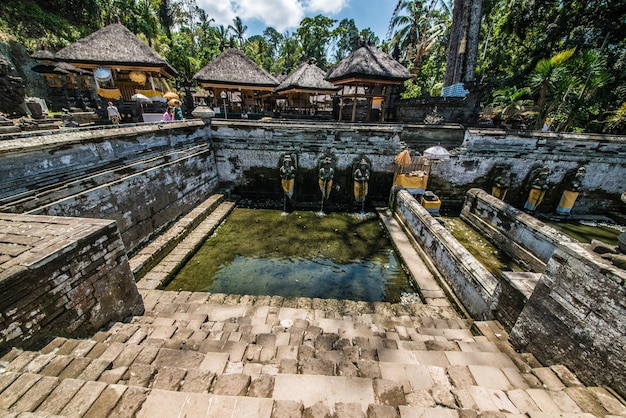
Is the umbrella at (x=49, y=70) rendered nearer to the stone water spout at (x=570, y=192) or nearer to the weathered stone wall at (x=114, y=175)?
the weathered stone wall at (x=114, y=175)

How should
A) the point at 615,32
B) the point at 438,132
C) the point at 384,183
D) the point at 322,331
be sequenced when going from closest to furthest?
1. the point at 322,331
2. the point at 384,183
3. the point at 438,132
4. the point at 615,32

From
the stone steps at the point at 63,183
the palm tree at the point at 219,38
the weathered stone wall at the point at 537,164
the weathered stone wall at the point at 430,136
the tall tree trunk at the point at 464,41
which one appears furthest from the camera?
the palm tree at the point at 219,38

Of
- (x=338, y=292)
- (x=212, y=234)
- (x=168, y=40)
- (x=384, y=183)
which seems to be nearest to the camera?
(x=338, y=292)

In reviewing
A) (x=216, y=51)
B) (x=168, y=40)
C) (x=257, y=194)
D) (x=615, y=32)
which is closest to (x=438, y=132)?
(x=257, y=194)

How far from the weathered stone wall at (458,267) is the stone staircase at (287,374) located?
59 cm

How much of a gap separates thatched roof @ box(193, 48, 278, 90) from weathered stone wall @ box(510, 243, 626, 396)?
1486 cm

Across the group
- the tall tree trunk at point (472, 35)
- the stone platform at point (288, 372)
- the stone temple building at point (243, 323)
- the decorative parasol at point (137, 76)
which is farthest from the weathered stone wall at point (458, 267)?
the decorative parasol at point (137, 76)

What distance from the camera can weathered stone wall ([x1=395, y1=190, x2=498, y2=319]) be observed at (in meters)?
3.97

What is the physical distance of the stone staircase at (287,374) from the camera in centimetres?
184

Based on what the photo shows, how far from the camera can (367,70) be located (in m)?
11.8

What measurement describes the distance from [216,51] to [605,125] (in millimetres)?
33483

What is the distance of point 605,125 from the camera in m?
12.3

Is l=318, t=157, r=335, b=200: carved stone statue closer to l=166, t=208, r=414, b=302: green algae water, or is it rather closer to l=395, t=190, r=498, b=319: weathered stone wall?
l=166, t=208, r=414, b=302: green algae water

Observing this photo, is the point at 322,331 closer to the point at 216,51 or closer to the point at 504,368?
the point at 504,368
